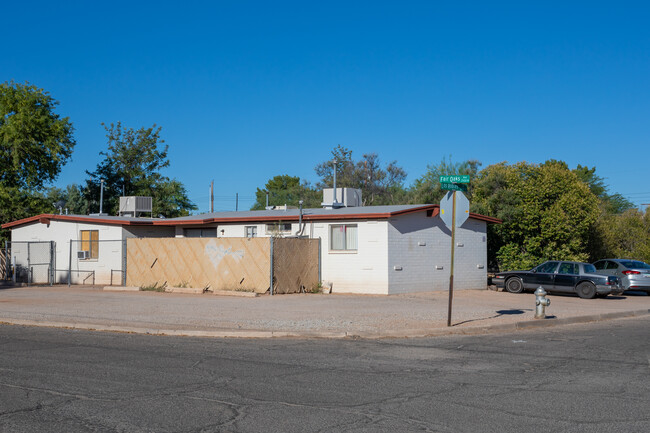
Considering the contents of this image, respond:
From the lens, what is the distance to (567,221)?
30.8 meters

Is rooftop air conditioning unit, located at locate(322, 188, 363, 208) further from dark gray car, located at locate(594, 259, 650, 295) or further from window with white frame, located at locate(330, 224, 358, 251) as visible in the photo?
dark gray car, located at locate(594, 259, 650, 295)

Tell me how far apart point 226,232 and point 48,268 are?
28.3 ft

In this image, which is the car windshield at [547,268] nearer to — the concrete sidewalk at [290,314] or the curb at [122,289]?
the concrete sidewalk at [290,314]

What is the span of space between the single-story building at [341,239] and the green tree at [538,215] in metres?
3.50

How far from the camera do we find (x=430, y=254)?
86.1 feet

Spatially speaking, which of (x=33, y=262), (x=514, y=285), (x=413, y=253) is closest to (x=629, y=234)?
(x=514, y=285)

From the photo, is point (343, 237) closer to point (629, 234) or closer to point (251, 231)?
point (251, 231)

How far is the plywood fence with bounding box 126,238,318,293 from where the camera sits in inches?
912

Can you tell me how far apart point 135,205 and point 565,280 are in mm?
20328

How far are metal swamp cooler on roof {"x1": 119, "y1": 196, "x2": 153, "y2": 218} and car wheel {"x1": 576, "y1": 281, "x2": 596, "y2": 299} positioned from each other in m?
20.5

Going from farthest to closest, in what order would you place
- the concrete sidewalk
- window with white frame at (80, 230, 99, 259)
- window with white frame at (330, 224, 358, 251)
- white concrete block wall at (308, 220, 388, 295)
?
window with white frame at (80, 230, 99, 259) < window with white frame at (330, 224, 358, 251) < white concrete block wall at (308, 220, 388, 295) < the concrete sidewalk

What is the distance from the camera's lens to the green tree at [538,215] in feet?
102

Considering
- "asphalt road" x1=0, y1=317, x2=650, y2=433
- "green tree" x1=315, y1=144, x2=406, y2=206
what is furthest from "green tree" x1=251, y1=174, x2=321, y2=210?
"asphalt road" x1=0, y1=317, x2=650, y2=433

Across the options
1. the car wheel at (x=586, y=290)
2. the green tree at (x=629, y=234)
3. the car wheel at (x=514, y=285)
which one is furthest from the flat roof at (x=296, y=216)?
the green tree at (x=629, y=234)
